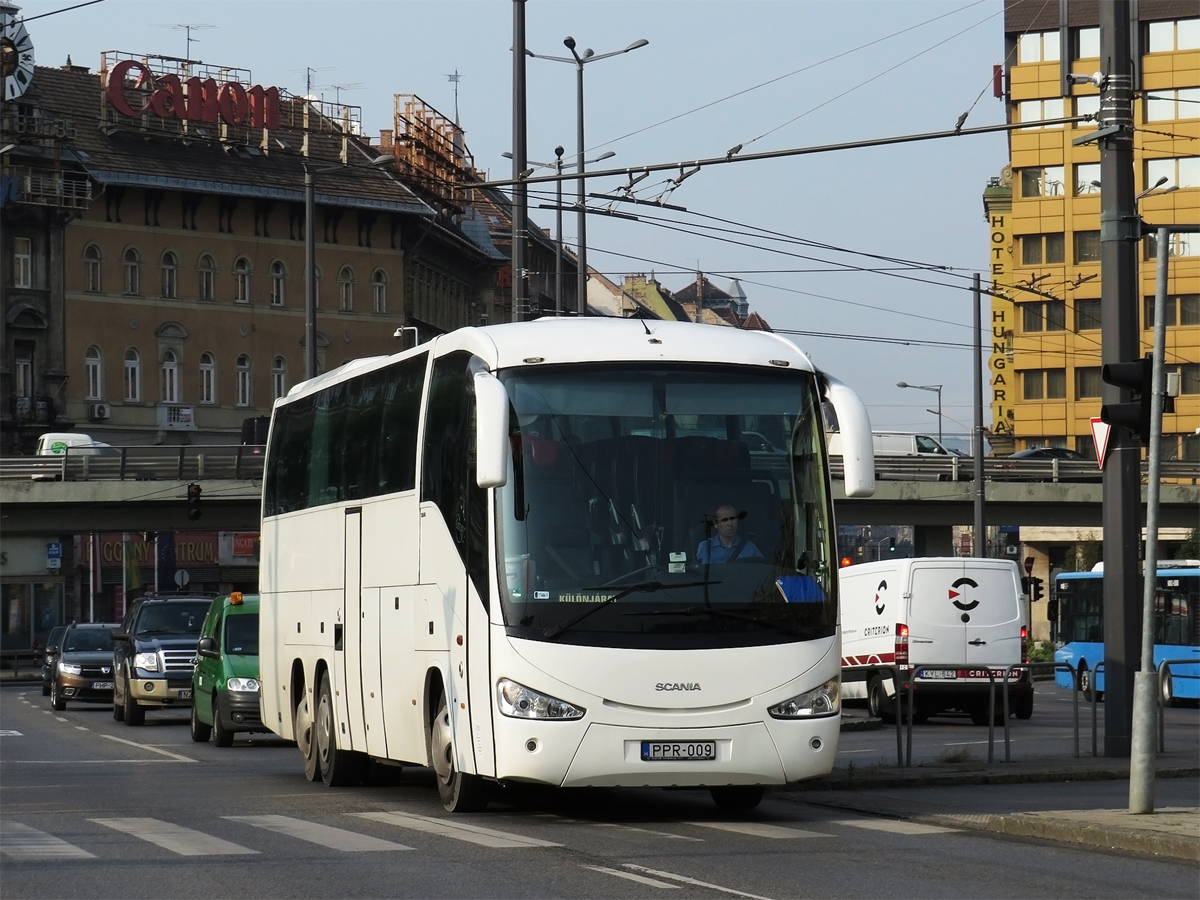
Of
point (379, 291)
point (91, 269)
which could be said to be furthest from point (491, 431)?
point (379, 291)

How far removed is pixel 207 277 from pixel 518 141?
174 feet

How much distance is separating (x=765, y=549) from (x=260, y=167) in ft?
223

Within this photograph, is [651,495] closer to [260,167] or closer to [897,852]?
[897,852]

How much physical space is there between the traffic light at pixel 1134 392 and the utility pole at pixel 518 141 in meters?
14.4

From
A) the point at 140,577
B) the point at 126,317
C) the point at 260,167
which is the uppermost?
the point at 260,167

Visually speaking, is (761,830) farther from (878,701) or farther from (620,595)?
(878,701)

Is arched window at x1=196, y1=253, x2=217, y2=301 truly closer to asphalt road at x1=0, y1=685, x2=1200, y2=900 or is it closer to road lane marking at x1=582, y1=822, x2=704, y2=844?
asphalt road at x1=0, y1=685, x2=1200, y2=900

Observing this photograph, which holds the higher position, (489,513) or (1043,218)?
(1043,218)

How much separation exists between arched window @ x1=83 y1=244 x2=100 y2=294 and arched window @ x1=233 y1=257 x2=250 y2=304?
570cm

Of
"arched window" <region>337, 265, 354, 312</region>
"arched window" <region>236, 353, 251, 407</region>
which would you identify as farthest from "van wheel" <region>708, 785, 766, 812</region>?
"arched window" <region>337, 265, 354, 312</region>

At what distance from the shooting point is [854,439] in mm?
14203

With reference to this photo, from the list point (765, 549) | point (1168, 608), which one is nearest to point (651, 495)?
point (765, 549)

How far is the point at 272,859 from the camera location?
12.0 meters

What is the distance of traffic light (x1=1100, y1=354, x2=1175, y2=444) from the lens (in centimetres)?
1410
